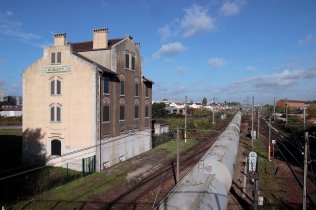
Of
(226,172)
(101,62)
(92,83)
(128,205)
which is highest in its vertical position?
(101,62)

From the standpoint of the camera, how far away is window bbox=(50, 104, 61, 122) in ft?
113

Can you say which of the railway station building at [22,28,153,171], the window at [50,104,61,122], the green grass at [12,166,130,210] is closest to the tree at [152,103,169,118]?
the railway station building at [22,28,153,171]

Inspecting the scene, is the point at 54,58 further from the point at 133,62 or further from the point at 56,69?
the point at 133,62

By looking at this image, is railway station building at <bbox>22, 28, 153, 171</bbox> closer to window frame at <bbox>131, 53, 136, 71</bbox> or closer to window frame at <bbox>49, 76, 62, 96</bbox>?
window frame at <bbox>49, 76, 62, 96</bbox>

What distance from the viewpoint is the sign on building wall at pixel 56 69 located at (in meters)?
34.0

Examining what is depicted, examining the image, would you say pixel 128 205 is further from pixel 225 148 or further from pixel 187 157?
pixel 187 157

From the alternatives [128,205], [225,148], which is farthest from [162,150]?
[128,205]

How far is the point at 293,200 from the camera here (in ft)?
74.1

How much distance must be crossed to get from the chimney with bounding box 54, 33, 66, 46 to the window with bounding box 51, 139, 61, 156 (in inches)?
444

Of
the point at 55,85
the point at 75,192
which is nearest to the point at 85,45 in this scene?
the point at 55,85

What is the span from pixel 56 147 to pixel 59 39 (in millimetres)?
12499

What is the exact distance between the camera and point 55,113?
113 ft

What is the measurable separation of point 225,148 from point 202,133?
42240mm

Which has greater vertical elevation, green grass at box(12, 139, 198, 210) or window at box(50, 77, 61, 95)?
window at box(50, 77, 61, 95)
